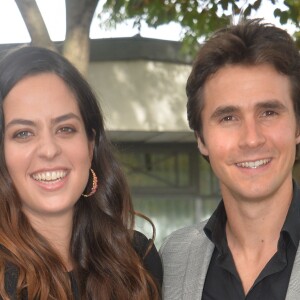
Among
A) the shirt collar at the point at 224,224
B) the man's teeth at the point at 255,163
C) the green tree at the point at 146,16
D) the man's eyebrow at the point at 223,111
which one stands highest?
the green tree at the point at 146,16

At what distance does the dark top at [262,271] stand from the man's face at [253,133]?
0.61 ft

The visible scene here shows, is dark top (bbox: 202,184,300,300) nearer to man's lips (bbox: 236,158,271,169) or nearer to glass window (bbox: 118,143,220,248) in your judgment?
man's lips (bbox: 236,158,271,169)

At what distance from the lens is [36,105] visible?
356cm

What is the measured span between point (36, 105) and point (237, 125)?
3.04ft

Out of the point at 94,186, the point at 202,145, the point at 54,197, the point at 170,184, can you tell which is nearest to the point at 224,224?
the point at 202,145

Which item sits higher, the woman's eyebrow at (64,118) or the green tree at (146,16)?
the green tree at (146,16)

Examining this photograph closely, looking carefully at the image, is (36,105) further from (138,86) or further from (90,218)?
(138,86)

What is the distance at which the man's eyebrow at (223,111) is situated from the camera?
3.64 m

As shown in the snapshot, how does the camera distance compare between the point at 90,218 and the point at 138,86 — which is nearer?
the point at 90,218

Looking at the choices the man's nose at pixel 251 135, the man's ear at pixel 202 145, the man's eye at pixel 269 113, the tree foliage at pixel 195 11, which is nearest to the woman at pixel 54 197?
the man's ear at pixel 202 145

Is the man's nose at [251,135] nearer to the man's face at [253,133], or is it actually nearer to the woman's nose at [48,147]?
the man's face at [253,133]

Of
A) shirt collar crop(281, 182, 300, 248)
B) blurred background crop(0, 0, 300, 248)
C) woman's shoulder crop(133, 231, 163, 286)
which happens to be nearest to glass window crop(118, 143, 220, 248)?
blurred background crop(0, 0, 300, 248)

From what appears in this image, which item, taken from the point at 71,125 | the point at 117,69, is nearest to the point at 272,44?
the point at 71,125

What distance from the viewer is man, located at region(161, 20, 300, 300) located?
3578mm
